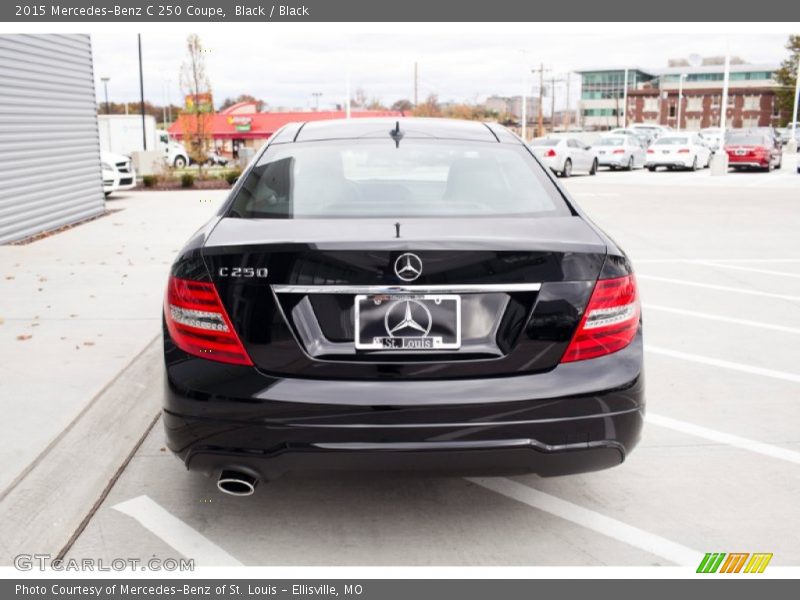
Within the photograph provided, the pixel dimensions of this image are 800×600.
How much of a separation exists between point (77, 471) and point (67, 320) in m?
3.19

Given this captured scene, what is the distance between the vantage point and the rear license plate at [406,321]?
299 cm

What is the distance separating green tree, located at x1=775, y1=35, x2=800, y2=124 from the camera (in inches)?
3664

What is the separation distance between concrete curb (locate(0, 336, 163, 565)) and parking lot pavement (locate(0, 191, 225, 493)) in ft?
0.24

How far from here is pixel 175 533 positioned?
3.54 m

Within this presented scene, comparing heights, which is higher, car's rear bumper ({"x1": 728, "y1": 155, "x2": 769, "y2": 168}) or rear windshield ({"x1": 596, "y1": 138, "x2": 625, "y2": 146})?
rear windshield ({"x1": 596, "y1": 138, "x2": 625, "y2": 146})

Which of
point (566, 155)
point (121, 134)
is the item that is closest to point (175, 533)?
point (566, 155)

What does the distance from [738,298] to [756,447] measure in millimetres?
4056

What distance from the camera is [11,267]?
9.61m

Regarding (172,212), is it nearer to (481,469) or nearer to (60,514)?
(60,514)

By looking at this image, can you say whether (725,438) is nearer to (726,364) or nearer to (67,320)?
(726,364)

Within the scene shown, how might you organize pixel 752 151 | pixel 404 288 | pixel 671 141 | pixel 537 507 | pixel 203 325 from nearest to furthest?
pixel 404 288 → pixel 203 325 → pixel 537 507 → pixel 752 151 → pixel 671 141

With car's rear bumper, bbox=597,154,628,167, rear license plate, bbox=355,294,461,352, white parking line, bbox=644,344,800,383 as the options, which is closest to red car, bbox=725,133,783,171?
car's rear bumper, bbox=597,154,628,167

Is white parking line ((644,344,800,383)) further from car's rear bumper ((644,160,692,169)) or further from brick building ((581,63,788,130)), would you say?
brick building ((581,63,788,130))

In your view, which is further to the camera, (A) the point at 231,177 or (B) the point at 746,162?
(B) the point at 746,162
